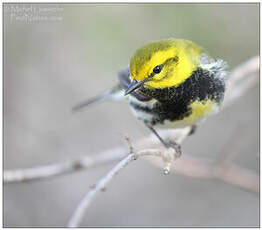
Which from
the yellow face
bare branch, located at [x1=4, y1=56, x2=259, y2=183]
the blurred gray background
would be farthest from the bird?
the blurred gray background

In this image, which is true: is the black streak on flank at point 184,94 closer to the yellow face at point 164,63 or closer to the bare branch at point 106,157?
the yellow face at point 164,63

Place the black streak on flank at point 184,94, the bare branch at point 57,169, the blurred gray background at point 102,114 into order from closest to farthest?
the black streak on flank at point 184,94 < the bare branch at point 57,169 < the blurred gray background at point 102,114

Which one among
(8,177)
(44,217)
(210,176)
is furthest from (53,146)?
(210,176)

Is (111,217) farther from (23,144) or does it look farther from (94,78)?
(94,78)

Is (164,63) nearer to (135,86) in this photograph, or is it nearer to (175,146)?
(135,86)

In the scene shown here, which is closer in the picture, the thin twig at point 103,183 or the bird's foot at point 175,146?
the thin twig at point 103,183

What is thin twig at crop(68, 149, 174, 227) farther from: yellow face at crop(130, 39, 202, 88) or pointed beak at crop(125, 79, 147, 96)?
yellow face at crop(130, 39, 202, 88)

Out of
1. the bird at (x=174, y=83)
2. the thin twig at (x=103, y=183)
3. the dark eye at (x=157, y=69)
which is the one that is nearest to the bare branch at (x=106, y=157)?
the bird at (x=174, y=83)

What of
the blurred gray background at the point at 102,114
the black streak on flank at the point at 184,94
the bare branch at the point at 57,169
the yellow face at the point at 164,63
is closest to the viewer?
the yellow face at the point at 164,63
